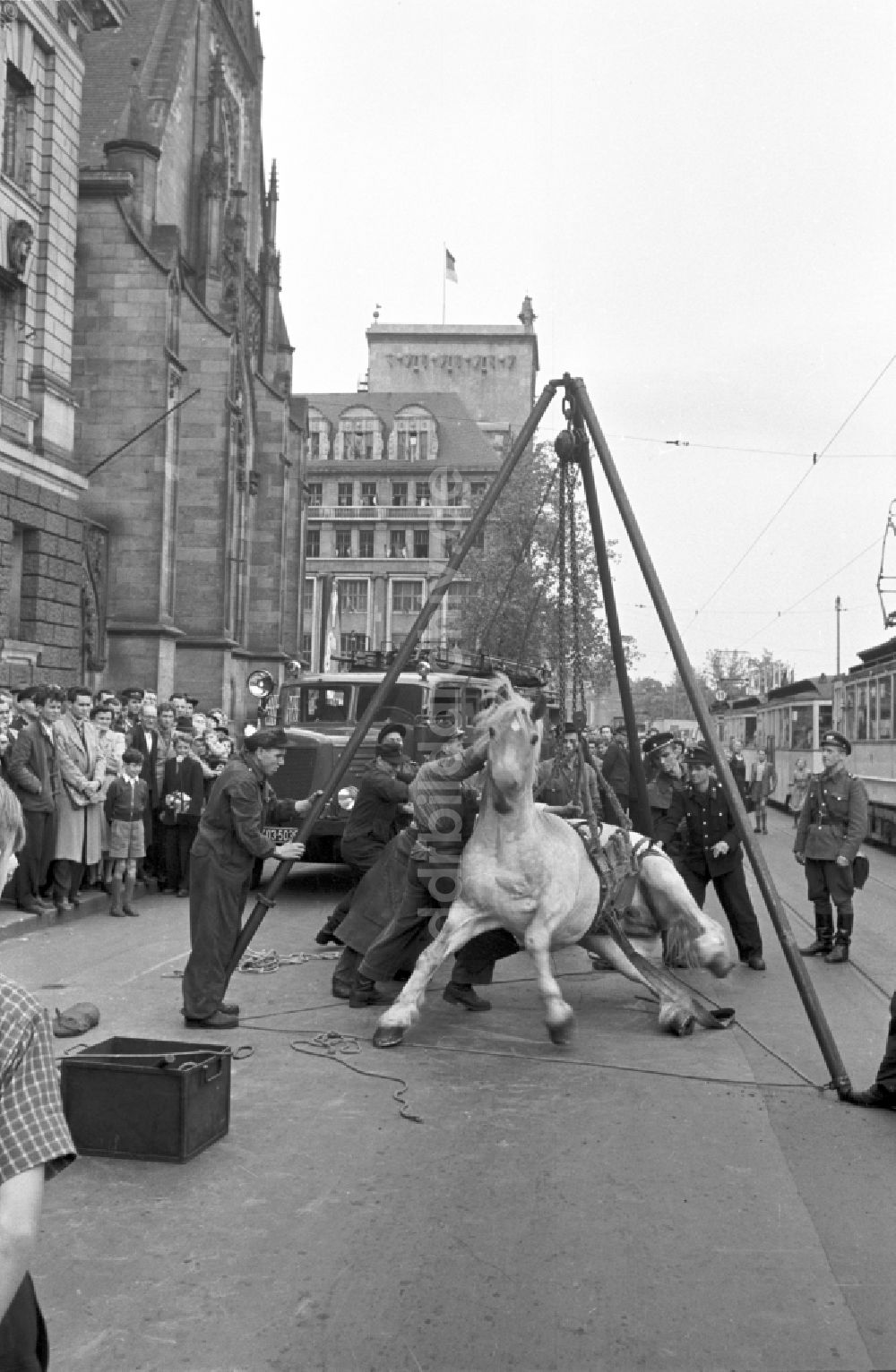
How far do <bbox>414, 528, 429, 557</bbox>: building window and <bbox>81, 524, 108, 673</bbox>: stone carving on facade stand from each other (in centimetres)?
4909

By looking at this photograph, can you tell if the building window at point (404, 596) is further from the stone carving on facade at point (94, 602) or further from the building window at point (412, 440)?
the stone carving on facade at point (94, 602)

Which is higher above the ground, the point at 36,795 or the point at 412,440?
the point at 412,440

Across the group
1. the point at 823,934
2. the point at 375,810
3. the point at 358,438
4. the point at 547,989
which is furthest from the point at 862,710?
the point at 358,438

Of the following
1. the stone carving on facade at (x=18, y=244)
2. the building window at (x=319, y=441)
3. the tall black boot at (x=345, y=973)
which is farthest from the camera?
the building window at (x=319, y=441)

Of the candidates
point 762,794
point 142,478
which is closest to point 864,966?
point 762,794

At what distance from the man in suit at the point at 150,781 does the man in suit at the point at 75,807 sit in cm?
135

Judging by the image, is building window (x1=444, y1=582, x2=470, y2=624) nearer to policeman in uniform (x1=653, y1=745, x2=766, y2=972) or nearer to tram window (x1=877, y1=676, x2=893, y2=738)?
tram window (x1=877, y1=676, x2=893, y2=738)

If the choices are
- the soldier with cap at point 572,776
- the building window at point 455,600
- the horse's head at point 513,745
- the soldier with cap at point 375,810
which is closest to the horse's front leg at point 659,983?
the soldier with cap at point 572,776

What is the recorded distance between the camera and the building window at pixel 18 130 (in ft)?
68.7

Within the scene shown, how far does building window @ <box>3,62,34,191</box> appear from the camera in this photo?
2094cm

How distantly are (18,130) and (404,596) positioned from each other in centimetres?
5744

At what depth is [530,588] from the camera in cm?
2578

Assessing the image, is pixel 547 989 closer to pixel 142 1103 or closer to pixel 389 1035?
pixel 389 1035

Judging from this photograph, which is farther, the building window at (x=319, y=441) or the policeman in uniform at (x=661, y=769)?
the building window at (x=319, y=441)
